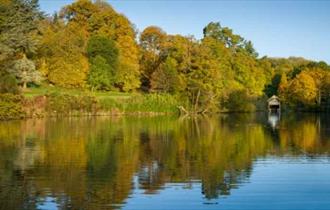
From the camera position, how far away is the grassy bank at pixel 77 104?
178 feet

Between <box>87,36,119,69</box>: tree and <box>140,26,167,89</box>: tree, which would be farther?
<box>140,26,167,89</box>: tree

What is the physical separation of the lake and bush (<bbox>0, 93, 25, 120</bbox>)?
22942 mm

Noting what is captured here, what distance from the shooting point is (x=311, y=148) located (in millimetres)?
27156

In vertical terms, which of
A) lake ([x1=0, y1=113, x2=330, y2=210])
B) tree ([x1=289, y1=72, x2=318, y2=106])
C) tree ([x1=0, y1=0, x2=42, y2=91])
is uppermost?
tree ([x1=0, y1=0, x2=42, y2=91])

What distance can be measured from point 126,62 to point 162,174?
59.2 meters

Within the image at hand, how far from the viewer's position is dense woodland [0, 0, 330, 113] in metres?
62.1

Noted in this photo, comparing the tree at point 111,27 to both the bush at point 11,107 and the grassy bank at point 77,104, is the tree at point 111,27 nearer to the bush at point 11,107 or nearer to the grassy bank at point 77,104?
the grassy bank at point 77,104

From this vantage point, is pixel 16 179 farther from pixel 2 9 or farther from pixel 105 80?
pixel 105 80

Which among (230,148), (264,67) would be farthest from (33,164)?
(264,67)

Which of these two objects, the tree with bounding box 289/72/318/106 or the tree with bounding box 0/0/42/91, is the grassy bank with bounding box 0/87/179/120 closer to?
the tree with bounding box 0/0/42/91

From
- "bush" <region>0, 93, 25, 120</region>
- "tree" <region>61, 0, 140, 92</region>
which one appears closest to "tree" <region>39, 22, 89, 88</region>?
"tree" <region>61, 0, 140, 92</region>

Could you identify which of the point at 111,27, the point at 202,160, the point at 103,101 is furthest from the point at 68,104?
the point at 202,160

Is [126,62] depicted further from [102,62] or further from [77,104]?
[77,104]

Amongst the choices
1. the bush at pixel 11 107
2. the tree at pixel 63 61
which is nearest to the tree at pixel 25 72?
the tree at pixel 63 61
